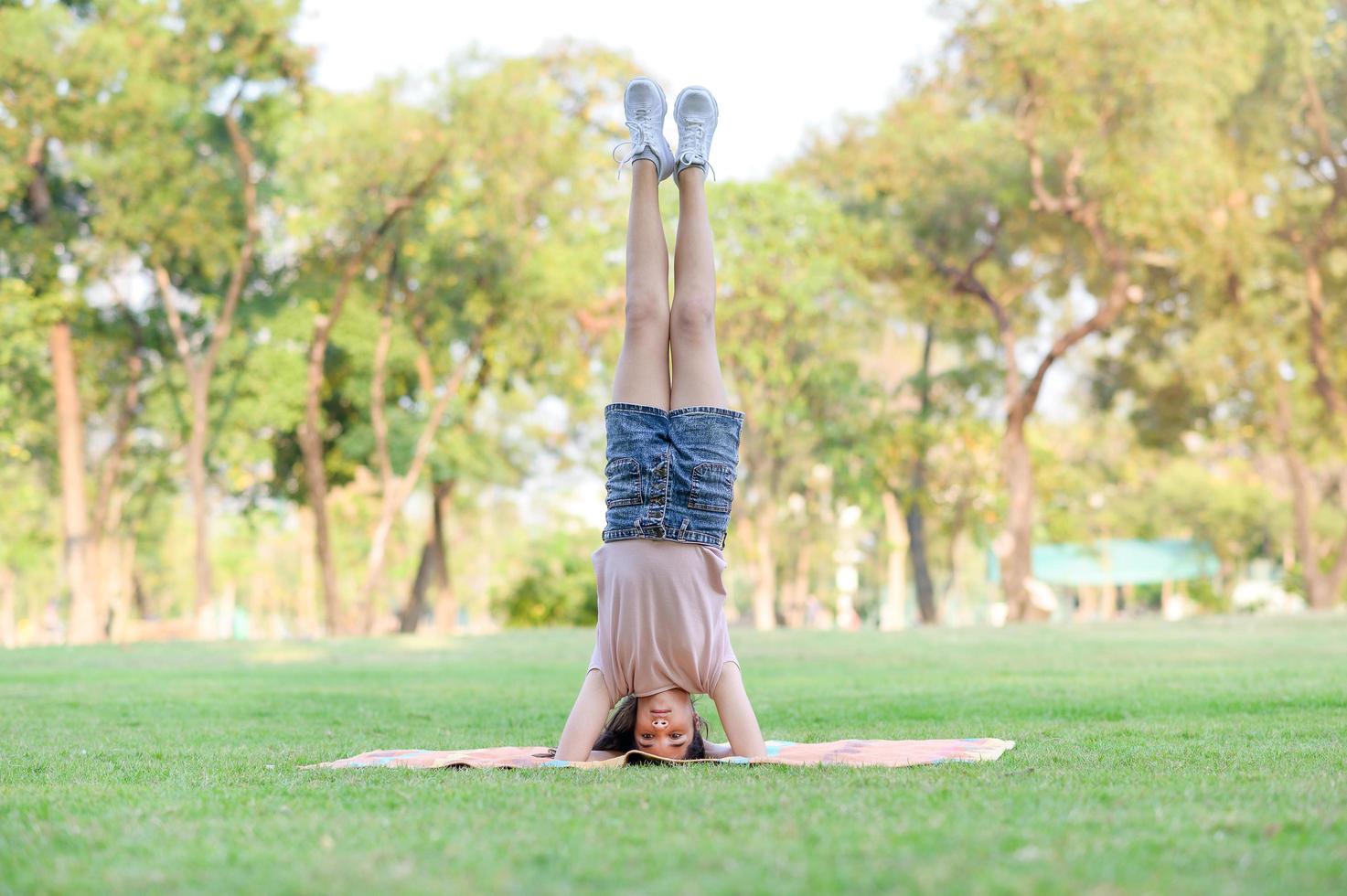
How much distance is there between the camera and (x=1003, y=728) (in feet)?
22.0

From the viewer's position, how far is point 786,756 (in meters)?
5.38

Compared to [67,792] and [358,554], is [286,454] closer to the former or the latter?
[358,554]

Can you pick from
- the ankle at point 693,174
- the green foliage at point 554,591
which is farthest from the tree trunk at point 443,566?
the ankle at point 693,174

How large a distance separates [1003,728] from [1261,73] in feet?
74.6

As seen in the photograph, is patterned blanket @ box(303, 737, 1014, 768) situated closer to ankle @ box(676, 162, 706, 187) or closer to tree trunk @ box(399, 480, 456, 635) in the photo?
ankle @ box(676, 162, 706, 187)

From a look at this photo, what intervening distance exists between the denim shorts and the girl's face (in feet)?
2.20

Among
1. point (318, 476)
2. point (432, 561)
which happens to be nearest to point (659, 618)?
point (318, 476)

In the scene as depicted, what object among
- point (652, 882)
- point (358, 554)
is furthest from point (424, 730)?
point (358, 554)

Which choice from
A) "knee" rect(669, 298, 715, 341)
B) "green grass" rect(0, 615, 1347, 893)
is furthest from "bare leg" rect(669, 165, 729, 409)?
"green grass" rect(0, 615, 1347, 893)

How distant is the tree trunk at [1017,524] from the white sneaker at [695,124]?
63.3 ft

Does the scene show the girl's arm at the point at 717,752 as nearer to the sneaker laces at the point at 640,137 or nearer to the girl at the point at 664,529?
the girl at the point at 664,529

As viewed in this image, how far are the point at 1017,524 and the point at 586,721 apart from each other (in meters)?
20.9

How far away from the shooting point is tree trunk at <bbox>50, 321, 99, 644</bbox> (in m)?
22.8

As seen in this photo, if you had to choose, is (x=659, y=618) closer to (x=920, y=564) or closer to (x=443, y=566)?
(x=443, y=566)
